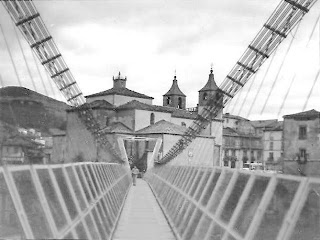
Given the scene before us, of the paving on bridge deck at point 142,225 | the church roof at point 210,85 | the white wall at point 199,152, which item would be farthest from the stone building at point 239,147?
the paving on bridge deck at point 142,225

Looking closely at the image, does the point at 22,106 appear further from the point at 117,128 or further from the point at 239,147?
the point at 239,147

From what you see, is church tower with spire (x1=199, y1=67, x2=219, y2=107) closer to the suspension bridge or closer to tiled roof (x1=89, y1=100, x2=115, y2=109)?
tiled roof (x1=89, y1=100, x2=115, y2=109)

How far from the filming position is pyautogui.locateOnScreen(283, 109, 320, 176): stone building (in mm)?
60688

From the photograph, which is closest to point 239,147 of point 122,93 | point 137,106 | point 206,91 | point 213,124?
point 206,91

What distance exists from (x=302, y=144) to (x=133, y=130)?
28489 mm

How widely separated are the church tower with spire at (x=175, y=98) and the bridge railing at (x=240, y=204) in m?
107

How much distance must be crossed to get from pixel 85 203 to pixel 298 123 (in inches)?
2408

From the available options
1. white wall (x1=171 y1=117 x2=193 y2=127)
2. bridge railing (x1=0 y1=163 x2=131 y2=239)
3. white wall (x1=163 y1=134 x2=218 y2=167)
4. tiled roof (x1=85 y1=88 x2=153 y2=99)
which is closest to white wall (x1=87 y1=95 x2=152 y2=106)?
tiled roof (x1=85 y1=88 x2=153 y2=99)

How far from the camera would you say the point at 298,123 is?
6719cm

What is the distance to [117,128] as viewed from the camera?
8106cm

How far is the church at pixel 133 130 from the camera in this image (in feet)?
259

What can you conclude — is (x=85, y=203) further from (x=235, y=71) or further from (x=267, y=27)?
(x=235, y=71)

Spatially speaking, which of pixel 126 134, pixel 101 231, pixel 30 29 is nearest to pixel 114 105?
pixel 126 134

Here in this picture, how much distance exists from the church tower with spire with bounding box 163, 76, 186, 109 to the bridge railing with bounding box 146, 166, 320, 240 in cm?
10734
